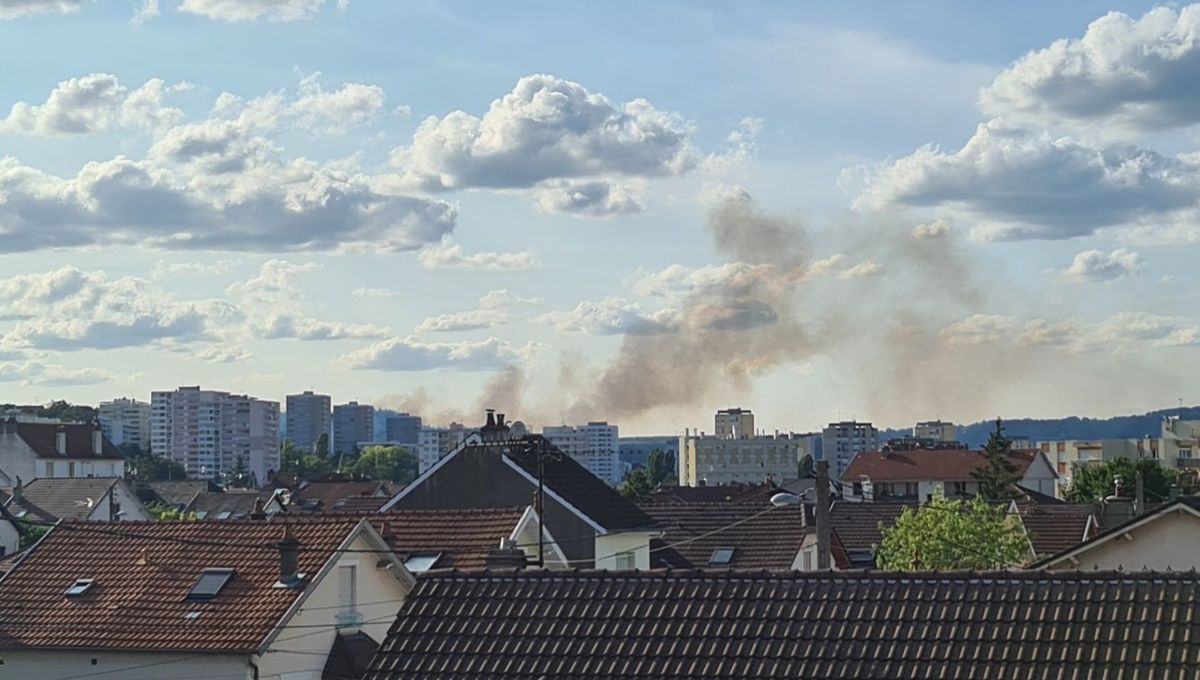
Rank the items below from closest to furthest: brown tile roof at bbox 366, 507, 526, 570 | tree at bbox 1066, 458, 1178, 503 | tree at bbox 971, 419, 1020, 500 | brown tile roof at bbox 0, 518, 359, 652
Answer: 1. brown tile roof at bbox 0, 518, 359, 652
2. brown tile roof at bbox 366, 507, 526, 570
3. tree at bbox 971, 419, 1020, 500
4. tree at bbox 1066, 458, 1178, 503

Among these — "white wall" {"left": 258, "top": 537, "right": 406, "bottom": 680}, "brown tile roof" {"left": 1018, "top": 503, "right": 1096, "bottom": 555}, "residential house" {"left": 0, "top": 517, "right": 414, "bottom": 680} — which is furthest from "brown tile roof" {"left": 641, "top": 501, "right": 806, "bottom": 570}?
"residential house" {"left": 0, "top": 517, "right": 414, "bottom": 680}

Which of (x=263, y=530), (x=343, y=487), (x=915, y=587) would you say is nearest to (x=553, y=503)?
(x=263, y=530)

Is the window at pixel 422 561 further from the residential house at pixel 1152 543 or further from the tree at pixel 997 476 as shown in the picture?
the tree at pixel 997 476

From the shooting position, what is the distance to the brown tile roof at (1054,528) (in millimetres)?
62281

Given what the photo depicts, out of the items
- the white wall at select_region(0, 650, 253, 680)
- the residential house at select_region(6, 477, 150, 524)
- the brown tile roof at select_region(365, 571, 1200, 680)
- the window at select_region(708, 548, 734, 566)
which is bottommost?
the white wall at select_region(0, 650, 253, 680)

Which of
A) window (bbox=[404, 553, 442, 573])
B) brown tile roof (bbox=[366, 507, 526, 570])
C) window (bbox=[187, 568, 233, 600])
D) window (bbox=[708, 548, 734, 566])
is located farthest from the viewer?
window (bbox=[708, 548, 734, 566])

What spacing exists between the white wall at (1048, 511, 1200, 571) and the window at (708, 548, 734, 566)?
43.0ft

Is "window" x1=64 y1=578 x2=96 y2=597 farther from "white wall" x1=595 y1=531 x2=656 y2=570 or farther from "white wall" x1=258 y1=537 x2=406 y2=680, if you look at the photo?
A: "white wall" x1=595 y1=531 x2=656 y2=570

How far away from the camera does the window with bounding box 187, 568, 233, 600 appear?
3409 cm

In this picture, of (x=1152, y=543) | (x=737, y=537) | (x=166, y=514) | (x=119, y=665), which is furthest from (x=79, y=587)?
(x=166, y=514)

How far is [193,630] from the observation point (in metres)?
33.0

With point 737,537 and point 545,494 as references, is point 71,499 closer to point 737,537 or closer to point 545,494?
point 737,537

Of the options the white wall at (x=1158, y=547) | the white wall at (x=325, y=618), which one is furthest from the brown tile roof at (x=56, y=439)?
the white wall at (x=1158, y=547)

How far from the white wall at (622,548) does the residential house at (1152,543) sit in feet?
36.9
